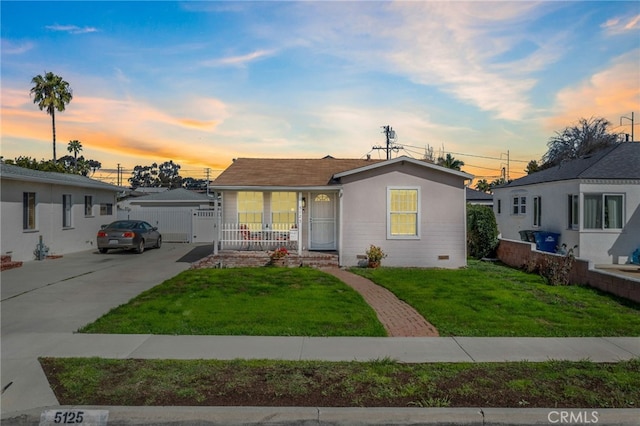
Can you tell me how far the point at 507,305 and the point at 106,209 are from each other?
68.1 feet

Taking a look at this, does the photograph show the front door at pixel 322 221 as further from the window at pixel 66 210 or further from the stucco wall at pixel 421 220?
the window at pixel 66 210

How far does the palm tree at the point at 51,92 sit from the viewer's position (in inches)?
1444

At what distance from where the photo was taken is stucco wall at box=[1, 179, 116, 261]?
15695 mm

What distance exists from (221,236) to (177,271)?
2492 mm

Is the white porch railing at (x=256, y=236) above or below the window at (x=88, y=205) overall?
below

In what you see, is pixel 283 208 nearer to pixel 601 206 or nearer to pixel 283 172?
pixel 283 172

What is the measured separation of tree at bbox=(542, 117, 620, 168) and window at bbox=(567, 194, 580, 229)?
23269 mm

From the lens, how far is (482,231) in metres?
17.9

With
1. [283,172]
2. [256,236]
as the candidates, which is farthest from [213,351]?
[283,172]

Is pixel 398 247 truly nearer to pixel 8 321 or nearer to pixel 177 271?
pixel 177 271

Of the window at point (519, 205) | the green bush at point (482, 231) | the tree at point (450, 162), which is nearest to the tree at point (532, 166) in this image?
the tree at point (450, 162)

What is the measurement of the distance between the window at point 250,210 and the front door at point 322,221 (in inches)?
77.2

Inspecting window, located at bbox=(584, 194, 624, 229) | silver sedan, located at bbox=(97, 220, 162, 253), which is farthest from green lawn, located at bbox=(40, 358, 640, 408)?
silver sedan, located at bbox=(97, 220, 162, 253)

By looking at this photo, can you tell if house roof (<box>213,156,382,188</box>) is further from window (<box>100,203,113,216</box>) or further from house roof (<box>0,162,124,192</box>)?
window (<box>100,203,113,216</box>)
